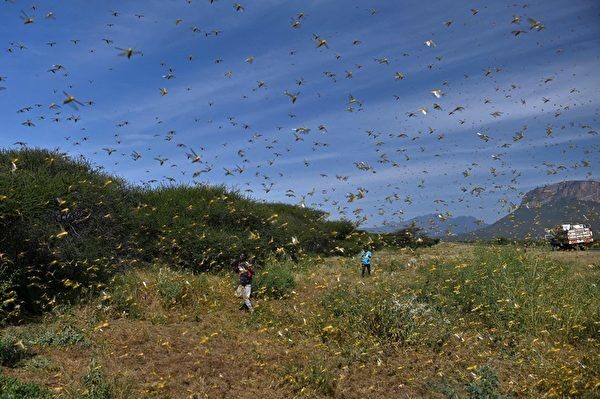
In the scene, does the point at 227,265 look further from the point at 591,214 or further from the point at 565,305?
the point at 591,214

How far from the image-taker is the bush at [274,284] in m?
15.5

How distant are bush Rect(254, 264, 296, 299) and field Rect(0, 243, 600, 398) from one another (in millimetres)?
450

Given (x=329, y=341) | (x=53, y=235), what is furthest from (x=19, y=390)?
(x=53, y=235)

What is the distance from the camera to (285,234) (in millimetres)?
26922

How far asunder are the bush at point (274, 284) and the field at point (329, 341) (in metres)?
0.45

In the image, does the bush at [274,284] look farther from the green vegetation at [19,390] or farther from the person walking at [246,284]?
the green vegetation at [19,390]

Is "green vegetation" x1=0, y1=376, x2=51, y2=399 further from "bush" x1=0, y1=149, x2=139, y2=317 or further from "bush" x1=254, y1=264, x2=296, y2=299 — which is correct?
"bush" x1=254, y1=264, x2=296, y2=299

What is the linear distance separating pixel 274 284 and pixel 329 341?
5851 millimetres

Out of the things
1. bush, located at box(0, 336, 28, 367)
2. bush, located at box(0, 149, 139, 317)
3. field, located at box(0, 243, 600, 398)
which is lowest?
field, located at box(0, 243, 600, 398)

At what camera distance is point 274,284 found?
16.0 metres

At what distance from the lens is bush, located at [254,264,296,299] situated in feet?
50.9

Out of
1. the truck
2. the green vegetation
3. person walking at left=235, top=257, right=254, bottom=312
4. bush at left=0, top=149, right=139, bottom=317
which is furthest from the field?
the truck

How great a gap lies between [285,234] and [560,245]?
2700 centimetres

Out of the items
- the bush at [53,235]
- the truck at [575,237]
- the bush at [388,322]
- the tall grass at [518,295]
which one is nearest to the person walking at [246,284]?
the bush at [388,322]
